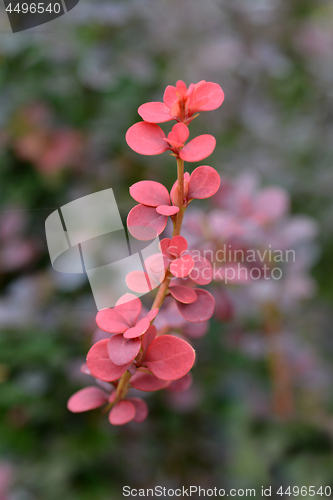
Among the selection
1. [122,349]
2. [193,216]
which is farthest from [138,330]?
[193,216]

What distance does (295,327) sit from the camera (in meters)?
1.11

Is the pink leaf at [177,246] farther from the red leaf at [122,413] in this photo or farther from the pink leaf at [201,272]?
the red leaf at [122,413]

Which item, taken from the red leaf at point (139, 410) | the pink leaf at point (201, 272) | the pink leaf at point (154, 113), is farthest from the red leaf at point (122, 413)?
the pink leaf at point (154, 113)

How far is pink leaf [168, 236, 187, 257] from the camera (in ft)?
0.96

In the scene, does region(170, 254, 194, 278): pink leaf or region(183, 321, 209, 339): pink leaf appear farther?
region(183, 321, 209, 339): pink leaf

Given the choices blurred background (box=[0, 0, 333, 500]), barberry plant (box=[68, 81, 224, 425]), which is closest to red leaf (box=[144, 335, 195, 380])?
barberry plant (box=[68, 81, 224, 425])

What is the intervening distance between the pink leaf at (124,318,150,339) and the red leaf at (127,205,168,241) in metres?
0.07

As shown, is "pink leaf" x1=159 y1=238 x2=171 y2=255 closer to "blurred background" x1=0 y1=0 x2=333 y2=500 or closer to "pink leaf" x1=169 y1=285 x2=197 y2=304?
"pink leaf" x1=169 y1=285 x2=197 y2=304

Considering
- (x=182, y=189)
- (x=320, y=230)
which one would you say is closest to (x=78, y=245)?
(x=182, y=189)

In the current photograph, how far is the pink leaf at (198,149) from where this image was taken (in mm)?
278

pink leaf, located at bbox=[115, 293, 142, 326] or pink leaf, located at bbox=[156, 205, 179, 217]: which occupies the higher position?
pink leaf, located at bbox=[156, 205, 179, 217]

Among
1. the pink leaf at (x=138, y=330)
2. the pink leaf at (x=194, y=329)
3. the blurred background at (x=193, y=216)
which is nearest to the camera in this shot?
the pink leaf at (x=138, y=330)

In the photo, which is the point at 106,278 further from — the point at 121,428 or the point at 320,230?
the point at 320,230

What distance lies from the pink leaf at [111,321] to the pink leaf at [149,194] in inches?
3.4
